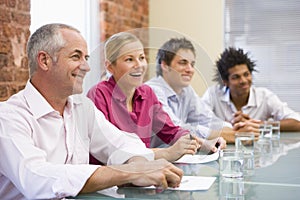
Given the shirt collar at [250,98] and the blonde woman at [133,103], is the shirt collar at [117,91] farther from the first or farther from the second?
the shirt collar at [250,98]

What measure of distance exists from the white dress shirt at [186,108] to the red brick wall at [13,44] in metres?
0.89

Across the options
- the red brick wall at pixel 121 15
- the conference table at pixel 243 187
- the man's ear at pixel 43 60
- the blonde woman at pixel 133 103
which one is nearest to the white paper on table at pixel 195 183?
the conference table at pixel 243 187

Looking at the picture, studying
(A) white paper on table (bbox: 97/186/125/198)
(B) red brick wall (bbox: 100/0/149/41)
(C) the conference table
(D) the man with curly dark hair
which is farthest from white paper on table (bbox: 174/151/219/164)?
(B) red brick wall (bbox: 100/0/149/41)

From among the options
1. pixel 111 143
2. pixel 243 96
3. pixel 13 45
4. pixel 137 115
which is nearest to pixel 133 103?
pixel 137 115

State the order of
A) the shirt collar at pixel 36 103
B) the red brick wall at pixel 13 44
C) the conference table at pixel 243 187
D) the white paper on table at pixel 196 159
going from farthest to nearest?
the red brick wall at pixel 13 44
the white paper on table at pixel 196 159
the shirt collar at pixel 36 103
the conference table at pixel 243 187

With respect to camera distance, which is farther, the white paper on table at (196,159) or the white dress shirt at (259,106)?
the white dress shirt at (259,106)

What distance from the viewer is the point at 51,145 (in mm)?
1492

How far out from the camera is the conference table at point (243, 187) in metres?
1.24

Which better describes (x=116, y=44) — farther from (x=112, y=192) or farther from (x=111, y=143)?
(x=112, y=192)

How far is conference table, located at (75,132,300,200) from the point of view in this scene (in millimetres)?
1242

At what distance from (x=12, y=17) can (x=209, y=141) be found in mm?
1398

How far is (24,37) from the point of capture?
2561 mm

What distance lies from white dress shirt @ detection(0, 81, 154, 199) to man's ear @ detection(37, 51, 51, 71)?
74 millimetres

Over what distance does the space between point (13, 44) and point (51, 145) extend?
3.74 feet
